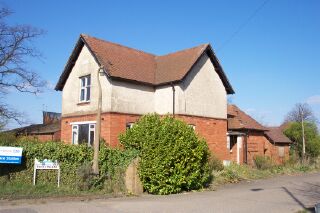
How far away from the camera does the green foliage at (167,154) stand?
16.6m

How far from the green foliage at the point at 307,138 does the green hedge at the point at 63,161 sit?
2828 centimetres

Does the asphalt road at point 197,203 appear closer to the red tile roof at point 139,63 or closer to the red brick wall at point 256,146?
the red tile roof at point 139,63

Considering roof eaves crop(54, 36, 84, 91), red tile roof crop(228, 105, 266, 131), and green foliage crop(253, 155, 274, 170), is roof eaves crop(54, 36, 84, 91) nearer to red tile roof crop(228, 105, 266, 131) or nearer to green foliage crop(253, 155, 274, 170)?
red tile roof crop(228, 105, 266, 131)

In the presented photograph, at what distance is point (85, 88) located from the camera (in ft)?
82.3

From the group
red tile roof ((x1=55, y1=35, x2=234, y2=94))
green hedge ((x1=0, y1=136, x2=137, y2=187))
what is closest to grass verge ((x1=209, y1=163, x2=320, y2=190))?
green hedge ((x1=0, y1=136, x2=137, y2=187))

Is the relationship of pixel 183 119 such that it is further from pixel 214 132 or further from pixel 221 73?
pixel 221 73

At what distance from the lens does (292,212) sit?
1260cm

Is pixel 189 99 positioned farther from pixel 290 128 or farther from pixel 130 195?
pixel 290 128

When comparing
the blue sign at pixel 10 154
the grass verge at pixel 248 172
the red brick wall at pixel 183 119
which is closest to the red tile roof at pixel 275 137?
the grass verge at pixel 248 172

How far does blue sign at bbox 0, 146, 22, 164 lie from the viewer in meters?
15.6

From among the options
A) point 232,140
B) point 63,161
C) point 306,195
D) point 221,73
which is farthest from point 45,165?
point 232,140

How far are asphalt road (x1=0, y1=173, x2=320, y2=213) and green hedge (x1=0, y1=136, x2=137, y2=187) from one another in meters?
2.28

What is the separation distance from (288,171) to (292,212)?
56.6 feet

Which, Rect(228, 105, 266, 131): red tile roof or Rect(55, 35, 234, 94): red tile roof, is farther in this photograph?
Rect(228, 105, 266, 131): red tile roof
